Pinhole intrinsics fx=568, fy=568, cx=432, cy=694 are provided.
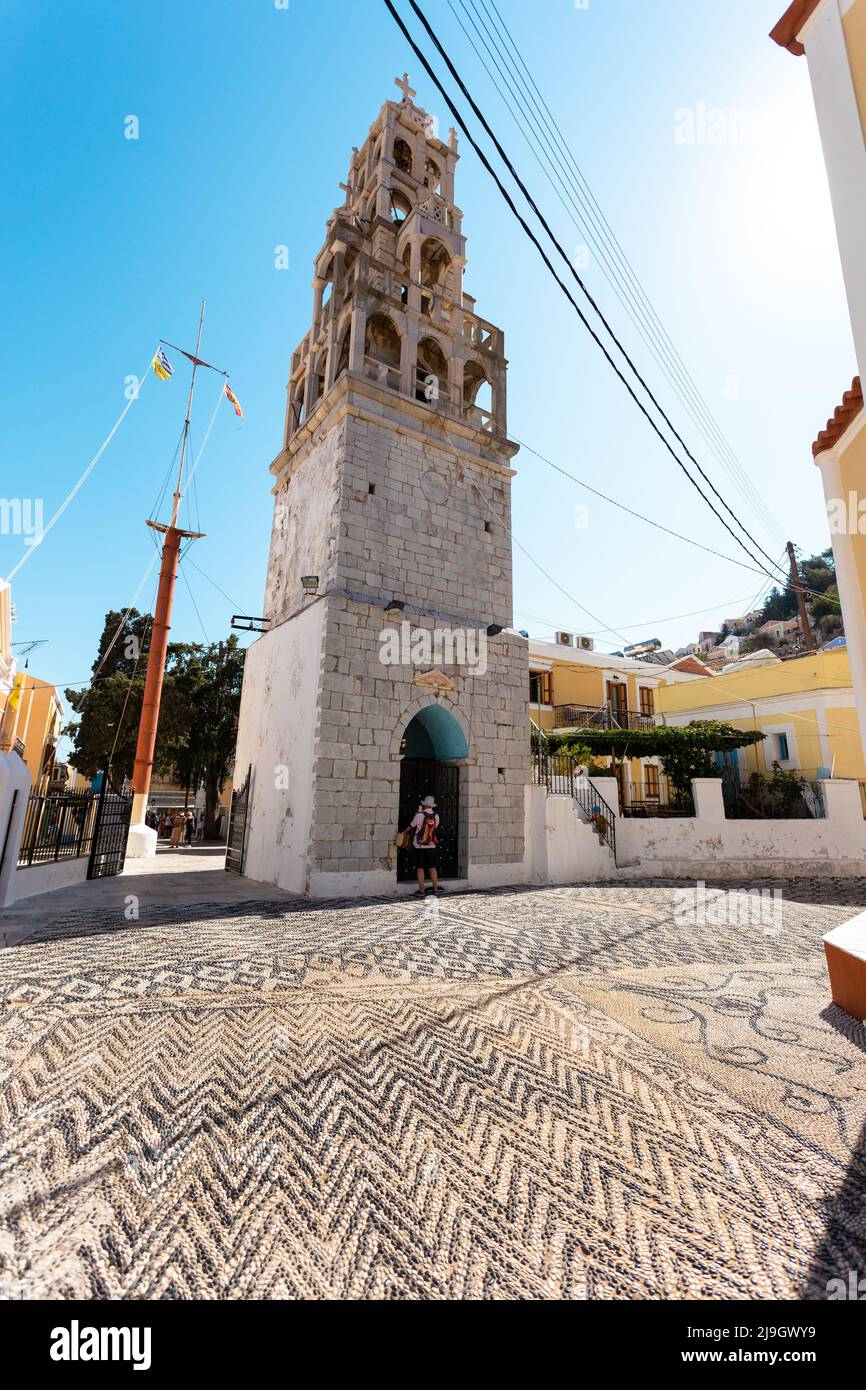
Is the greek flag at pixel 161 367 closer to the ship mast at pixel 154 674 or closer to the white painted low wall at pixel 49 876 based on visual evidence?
the ship mast at pixel 154 674

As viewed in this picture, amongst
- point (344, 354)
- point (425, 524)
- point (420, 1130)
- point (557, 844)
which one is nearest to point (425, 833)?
point (557, 844)

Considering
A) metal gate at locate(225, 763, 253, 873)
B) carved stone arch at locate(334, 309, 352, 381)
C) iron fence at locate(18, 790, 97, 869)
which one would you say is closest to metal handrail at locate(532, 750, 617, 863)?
metal gate at locate(225, 763, 253, 873)

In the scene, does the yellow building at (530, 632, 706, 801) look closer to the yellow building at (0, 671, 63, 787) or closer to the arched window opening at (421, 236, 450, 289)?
the arched window opening at (421, 236, 450, 289)

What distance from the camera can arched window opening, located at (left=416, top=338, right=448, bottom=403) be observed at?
12.7 metres

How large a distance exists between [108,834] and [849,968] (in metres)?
12.0

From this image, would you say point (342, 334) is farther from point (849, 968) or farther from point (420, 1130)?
point (420, 1130)

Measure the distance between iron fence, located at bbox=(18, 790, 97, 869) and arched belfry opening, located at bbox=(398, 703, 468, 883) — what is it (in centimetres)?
562

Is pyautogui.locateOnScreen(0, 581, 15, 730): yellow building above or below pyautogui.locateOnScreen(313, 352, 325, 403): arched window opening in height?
below

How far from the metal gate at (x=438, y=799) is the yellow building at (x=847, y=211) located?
7300 millimetres

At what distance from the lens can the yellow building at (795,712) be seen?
1838 cm

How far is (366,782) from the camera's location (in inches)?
376

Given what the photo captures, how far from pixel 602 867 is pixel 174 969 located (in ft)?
30.6
